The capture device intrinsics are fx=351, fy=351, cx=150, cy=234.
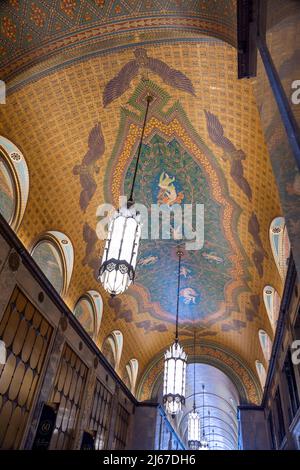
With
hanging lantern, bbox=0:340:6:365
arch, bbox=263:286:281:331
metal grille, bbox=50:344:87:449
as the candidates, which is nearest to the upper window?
arch, bbox=263:286:281:331

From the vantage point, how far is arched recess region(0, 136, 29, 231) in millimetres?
7004

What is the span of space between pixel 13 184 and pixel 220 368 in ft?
38.0

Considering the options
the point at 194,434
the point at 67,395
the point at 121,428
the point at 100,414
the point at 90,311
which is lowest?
the point at 67,395

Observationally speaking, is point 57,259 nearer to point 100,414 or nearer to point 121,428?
point 100,414

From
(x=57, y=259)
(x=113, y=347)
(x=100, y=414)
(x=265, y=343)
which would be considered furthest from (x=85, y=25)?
(x=265, y=343)

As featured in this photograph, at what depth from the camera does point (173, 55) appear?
6719 mm

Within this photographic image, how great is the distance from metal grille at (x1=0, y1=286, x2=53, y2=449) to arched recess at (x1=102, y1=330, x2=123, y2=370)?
4.62 meters

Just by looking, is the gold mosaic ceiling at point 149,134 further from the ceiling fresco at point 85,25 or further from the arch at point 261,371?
the arch at point 261,371

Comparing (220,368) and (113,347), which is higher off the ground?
(220,368)

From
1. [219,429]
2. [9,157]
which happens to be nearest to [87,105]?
[9,157]

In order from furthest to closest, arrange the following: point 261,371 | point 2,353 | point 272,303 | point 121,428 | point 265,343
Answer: point 261,371, point 121,428, point 265,343, point 272,303, point 2,353

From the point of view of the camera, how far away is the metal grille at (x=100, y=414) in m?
10.6

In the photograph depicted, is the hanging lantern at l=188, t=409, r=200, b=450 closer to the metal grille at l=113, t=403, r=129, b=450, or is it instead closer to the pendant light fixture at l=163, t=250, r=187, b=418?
the metal grille at l=113, t=403, r=129, b=450

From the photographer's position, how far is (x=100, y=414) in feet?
36.4
